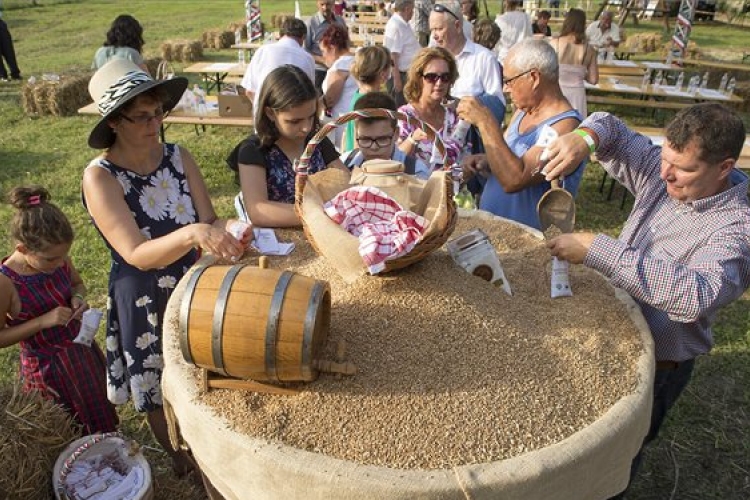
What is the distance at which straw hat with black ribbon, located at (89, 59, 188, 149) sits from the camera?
197cm

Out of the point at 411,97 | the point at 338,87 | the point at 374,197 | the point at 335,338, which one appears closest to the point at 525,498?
the point at 335,338

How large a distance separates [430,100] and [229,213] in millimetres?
2904

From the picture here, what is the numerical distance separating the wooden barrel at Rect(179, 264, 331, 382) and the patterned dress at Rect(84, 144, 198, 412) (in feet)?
3.06

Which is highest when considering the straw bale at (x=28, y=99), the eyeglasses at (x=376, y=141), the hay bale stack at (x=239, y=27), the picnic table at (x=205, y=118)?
the eyeglasses at (x=376, y=141)

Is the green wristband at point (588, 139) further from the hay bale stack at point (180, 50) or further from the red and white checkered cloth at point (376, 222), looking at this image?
the hay bale stack at point (180, 50)

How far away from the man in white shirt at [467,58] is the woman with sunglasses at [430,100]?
1265mm

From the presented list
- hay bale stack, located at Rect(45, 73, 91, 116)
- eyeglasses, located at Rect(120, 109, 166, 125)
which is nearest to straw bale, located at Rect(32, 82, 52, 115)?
hay bale stack, located at Rect(45, 73, 91, 116)

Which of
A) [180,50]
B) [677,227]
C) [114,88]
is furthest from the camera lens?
[180,50]

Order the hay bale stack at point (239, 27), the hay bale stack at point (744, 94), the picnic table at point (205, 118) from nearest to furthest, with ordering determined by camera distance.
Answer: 1. the picnic table at point (205, 118)
2. the hay bale stack at point (744, 94)
3. the hay bale stack at point (239, 27)

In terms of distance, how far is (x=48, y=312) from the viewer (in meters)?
2.43

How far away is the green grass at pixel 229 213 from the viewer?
2.79m

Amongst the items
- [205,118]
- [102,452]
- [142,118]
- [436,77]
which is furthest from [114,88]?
[205,118]

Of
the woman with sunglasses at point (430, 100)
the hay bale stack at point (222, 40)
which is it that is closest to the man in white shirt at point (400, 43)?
the woman with sunglasses at point (430, 100)

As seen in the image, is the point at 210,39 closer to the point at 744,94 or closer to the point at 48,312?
the point at 744,94
